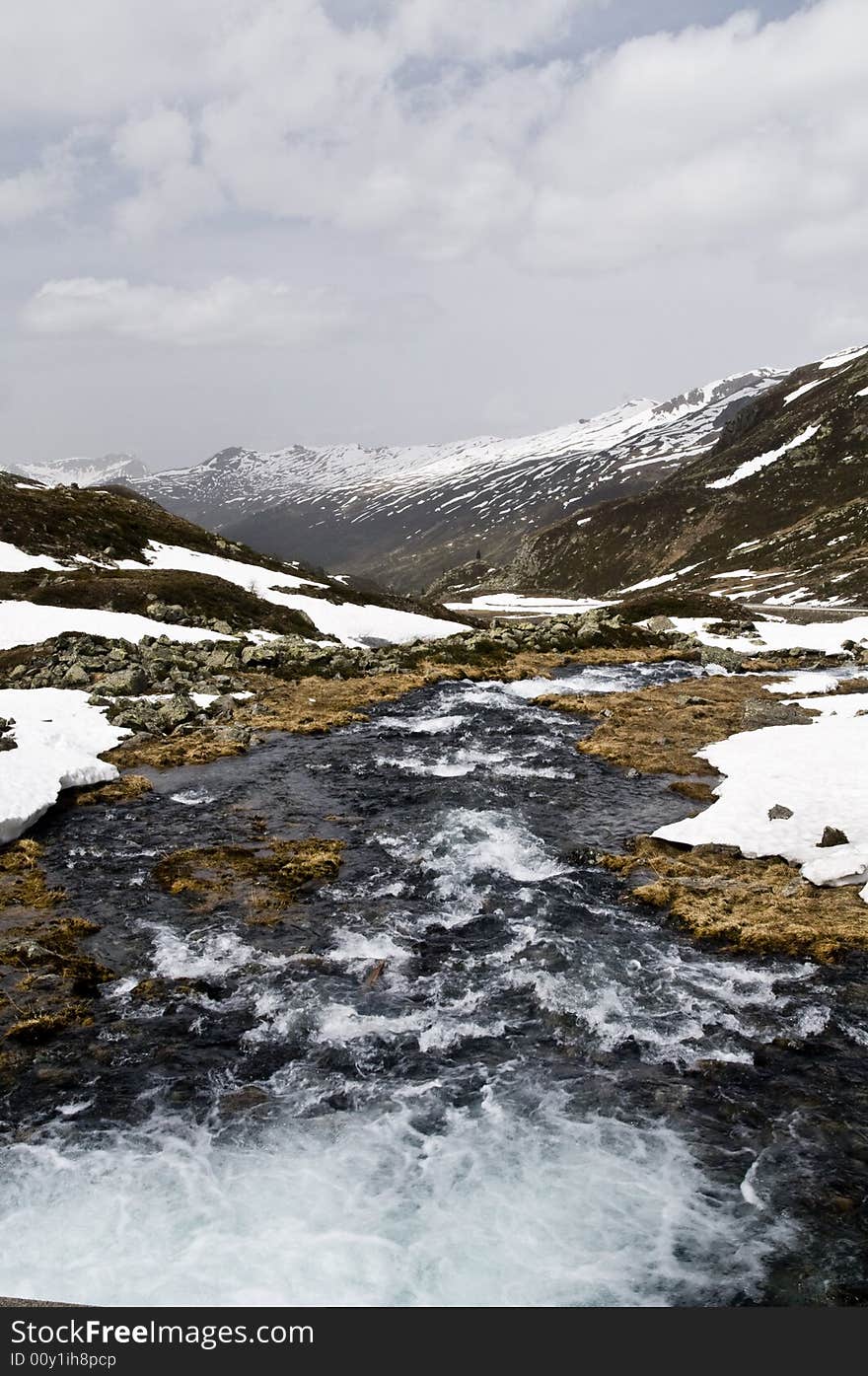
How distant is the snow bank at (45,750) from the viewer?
23484 millimetres

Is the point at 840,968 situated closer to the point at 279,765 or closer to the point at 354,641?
the point at 279,765

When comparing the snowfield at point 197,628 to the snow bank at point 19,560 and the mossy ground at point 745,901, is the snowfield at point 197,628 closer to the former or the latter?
the snow bank at point 19,560

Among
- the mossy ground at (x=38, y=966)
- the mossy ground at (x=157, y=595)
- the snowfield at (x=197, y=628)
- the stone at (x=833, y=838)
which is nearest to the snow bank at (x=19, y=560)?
the snowfield at (x=197, y=628)

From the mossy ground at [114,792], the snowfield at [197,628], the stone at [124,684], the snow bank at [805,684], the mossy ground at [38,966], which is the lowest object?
the snow bank at [805,684]

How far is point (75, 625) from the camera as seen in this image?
4684cm

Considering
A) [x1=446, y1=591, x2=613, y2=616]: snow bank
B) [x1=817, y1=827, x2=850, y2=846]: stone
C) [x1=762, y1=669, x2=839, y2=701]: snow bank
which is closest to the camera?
[x1=817, y1=827, x2=850, y2=846]: stone

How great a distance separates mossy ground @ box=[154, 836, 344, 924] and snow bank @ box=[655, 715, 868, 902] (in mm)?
9956

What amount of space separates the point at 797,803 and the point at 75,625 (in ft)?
135

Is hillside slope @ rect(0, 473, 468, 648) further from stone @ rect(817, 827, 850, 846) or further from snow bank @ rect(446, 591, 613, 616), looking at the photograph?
stone @ rect(817, 827, 850, 846)

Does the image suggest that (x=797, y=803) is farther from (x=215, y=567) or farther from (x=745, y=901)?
(x=215, y=567)

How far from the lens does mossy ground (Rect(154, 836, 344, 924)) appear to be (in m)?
18.7

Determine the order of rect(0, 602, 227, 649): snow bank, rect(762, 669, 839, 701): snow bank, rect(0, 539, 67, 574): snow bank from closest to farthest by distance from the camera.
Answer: rect(762, 669, 839, 701): snow bank
rect(0, 602, 227, 649): snow bank
rect(0, 539, 67, 574): snow bank

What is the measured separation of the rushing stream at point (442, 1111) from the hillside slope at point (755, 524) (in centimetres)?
9874

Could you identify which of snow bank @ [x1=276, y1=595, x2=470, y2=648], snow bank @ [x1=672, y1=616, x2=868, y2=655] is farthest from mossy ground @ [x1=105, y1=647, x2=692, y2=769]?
snow bank @ [x1=276, y1=595, x2=470, y2=648]
